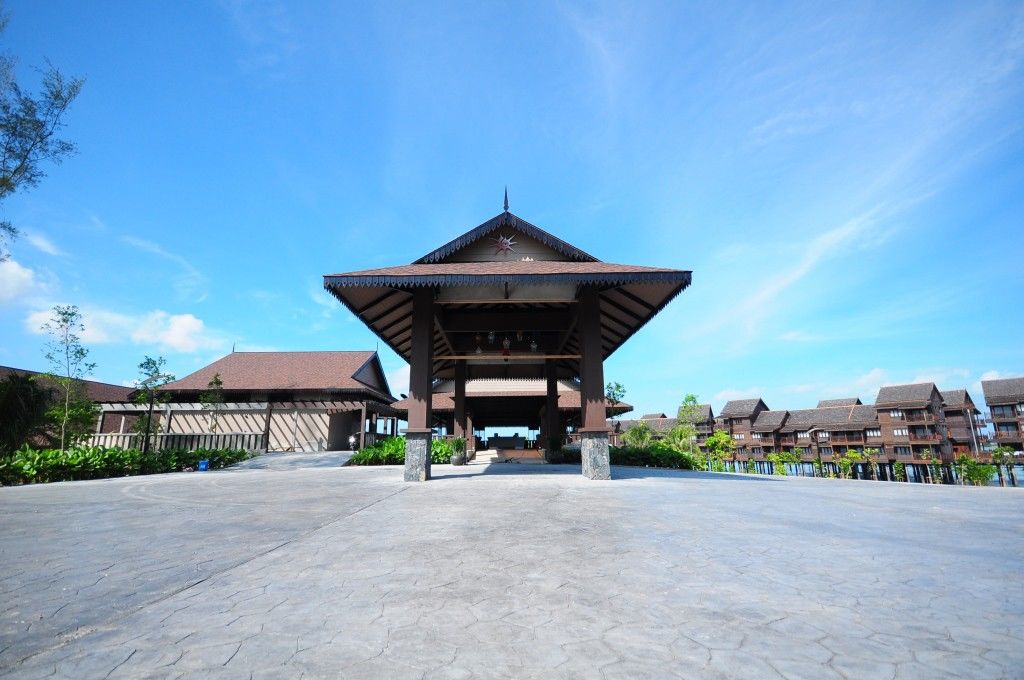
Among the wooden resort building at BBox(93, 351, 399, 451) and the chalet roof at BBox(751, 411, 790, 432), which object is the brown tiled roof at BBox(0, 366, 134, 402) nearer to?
the wooden resort building at BBox(93, 351, 399, 451)

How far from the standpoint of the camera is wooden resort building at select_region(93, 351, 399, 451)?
30000 millimetres

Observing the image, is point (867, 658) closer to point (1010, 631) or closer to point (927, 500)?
point (1010, 631)

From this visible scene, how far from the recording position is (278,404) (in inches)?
1201

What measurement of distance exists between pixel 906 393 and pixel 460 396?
178 feet

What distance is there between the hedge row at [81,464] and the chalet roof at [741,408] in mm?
65821

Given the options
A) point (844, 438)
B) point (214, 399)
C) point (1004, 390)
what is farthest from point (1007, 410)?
point (214, 399)

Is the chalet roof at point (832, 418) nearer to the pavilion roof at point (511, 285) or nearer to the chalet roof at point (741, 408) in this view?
the chalet roof at point (741, 408)

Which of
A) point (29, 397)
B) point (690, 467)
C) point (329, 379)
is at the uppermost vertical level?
point (329, 379)

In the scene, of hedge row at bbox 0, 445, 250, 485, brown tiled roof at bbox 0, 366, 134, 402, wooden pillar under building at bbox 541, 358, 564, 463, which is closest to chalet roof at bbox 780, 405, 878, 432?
wooden pillar under building at bbox 541, 358, 564, 463

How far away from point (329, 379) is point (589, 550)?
29.2 m

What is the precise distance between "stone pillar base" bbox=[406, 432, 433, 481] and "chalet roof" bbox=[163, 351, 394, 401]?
1923 cm

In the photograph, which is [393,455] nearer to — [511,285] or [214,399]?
[511,285]

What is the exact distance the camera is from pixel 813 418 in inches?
Answer: 2339

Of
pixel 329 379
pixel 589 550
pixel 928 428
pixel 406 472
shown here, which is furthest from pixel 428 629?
pixel 928 428
